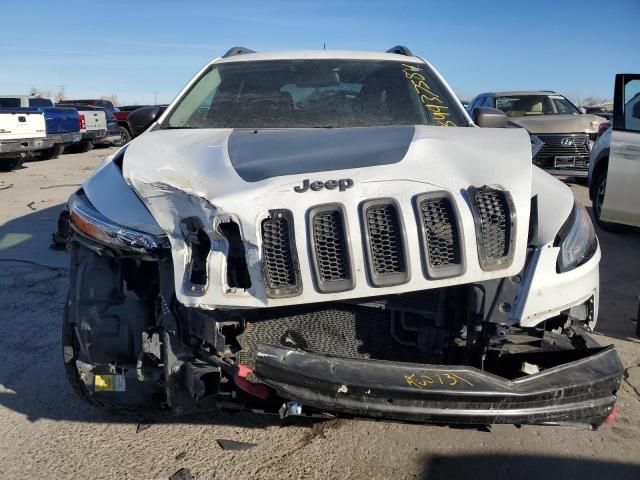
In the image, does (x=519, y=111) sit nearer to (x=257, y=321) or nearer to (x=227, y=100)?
(x=227, y=100)

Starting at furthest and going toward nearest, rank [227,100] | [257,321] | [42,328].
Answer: [42,328] < [227,100] < [257,321]

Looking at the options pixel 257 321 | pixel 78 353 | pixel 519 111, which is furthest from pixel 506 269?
pixel 519 111

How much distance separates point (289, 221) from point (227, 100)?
6.31 ft

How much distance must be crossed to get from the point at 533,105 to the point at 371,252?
11.1 metres

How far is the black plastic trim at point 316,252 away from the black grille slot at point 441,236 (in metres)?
0.27

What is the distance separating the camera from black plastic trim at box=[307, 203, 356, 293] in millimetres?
2006

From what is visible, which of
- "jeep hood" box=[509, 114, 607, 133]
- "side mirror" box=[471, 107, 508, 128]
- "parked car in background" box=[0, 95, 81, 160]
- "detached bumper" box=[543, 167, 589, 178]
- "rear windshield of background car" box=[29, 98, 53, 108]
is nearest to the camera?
"side mirror" box=[471, 107, 508, 128]

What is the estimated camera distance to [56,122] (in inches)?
573

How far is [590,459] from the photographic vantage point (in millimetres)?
2744

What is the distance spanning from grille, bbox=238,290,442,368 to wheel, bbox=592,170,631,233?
5492mm

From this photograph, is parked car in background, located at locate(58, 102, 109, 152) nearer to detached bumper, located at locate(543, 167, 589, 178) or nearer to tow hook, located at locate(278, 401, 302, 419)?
detached bumper, located at locate(543, 167, 589, 178)

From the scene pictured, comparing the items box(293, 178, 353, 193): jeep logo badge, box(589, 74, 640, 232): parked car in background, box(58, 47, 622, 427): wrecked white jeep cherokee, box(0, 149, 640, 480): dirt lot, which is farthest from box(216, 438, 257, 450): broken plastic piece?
box(589, 74, 640, 232): parked car in background

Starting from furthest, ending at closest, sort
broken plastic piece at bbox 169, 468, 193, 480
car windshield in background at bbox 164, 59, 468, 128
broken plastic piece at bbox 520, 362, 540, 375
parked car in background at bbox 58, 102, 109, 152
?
parked car in background at bbox 58, 102, 109, 152, car windshield in background at bbox 164, 59, 468, 128, broken plastic piece at bbox 169, 468, 193, 480, broken plastic piece at bbox 520, 362, 540, 375

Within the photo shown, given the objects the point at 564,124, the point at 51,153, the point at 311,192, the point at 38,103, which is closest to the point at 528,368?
the point at 311,192
